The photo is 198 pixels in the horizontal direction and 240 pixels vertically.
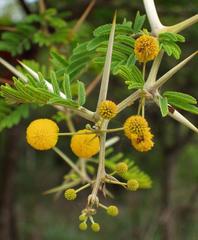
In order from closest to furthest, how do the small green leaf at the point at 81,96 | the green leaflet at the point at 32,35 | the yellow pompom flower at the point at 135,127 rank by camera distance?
1. the yellow pompom flower at the point at 135,127
2. the small green leaf at the point at 81,96
3. the green leaflet at the point at 32,35

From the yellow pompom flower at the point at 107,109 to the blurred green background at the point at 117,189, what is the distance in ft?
3.24

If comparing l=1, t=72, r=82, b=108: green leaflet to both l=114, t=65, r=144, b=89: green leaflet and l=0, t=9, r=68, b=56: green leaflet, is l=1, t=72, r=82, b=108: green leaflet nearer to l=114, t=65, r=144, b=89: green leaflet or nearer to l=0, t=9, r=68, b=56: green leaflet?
l=114, t=65, r=144, b=89: green leaflet

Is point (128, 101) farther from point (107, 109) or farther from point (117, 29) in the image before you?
point (117, 29)

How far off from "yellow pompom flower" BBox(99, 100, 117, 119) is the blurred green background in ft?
3.24

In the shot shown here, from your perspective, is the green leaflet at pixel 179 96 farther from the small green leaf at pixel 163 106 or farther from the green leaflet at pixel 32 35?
the green leaflet at pixel 32 35

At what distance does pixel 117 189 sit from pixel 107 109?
5994mm

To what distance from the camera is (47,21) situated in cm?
163

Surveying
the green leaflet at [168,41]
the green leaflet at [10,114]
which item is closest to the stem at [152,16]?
the green leaflet at [168,41]

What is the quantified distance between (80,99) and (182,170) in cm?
424

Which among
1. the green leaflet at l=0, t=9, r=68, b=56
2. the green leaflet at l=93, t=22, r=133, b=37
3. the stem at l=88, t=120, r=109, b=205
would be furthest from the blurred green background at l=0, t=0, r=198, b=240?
the stem at l=88, t=120, r=109, b=205

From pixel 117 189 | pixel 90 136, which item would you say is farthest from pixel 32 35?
pixel 117 189

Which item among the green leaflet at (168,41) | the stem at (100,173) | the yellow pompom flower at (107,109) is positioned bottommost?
the stem at (100,173)

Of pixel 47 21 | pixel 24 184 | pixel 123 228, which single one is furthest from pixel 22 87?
pixel 24 184

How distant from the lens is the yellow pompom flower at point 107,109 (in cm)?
76
